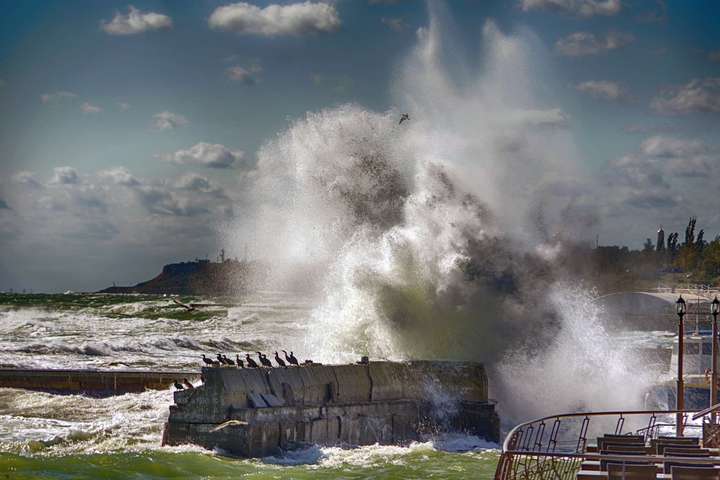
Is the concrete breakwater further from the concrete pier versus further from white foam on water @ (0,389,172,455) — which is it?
the concrete pier

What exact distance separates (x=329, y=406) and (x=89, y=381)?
1265 centimetres

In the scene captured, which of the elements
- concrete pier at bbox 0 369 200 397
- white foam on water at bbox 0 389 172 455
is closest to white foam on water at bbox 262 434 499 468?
white foam on water at bbox 0 389 172 455

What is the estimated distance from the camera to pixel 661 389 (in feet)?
107

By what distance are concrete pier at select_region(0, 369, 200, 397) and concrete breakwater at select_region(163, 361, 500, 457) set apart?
29.8 ft

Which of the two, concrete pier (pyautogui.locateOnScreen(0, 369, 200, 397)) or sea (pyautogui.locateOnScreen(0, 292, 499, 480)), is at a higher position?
concrete pier (pyautogui.locateOnScreen(0, 369, 200, 397))

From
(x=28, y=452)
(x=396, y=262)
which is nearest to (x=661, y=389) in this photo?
(x=396, y=262)

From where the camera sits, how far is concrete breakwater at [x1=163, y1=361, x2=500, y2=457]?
21828 mm

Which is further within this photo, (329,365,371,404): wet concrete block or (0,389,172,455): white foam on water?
(329,365,371,404): wet concrete block

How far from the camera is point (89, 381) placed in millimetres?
34094

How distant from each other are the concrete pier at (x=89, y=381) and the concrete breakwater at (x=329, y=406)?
29.8 feet

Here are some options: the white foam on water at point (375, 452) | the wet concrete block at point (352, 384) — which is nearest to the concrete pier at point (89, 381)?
→ the wet concrete block at point (352, 384)

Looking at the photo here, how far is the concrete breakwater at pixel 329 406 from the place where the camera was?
2183 centimetres

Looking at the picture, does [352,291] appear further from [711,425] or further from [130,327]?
[130,327]

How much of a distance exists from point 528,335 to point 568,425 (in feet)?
14.4
